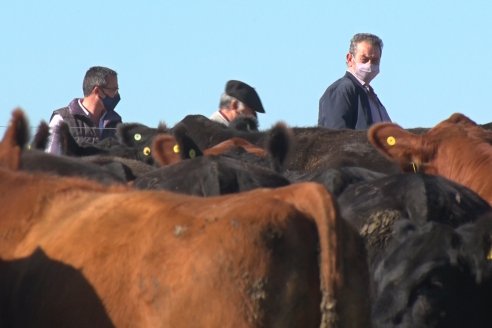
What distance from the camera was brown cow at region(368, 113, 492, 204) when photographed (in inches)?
329

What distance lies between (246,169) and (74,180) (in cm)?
208

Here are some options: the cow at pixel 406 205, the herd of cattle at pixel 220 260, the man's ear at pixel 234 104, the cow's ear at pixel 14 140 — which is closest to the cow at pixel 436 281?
the herd of cattle at pixel 220 260

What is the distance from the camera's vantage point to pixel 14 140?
21.2 feet

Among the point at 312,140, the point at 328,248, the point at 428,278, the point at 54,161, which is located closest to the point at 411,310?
the point at 428,278

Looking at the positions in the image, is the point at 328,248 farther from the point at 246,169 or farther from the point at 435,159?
the point at 435,159

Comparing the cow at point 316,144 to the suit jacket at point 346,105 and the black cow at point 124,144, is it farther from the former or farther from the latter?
the black cow at point 124,144

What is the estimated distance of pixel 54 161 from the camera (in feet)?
24.0

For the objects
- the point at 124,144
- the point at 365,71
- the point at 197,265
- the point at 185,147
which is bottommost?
the point at 124,144

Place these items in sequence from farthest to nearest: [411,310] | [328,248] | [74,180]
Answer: [411,310] < [74,180] < [328,248]

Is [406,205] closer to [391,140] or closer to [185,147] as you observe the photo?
[391,140]

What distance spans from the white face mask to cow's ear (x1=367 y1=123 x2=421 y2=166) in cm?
210

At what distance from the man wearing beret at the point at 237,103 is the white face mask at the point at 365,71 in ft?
5.22

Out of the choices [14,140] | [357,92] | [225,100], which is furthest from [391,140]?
[225,100]

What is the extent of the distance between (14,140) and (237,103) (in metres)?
6.31
